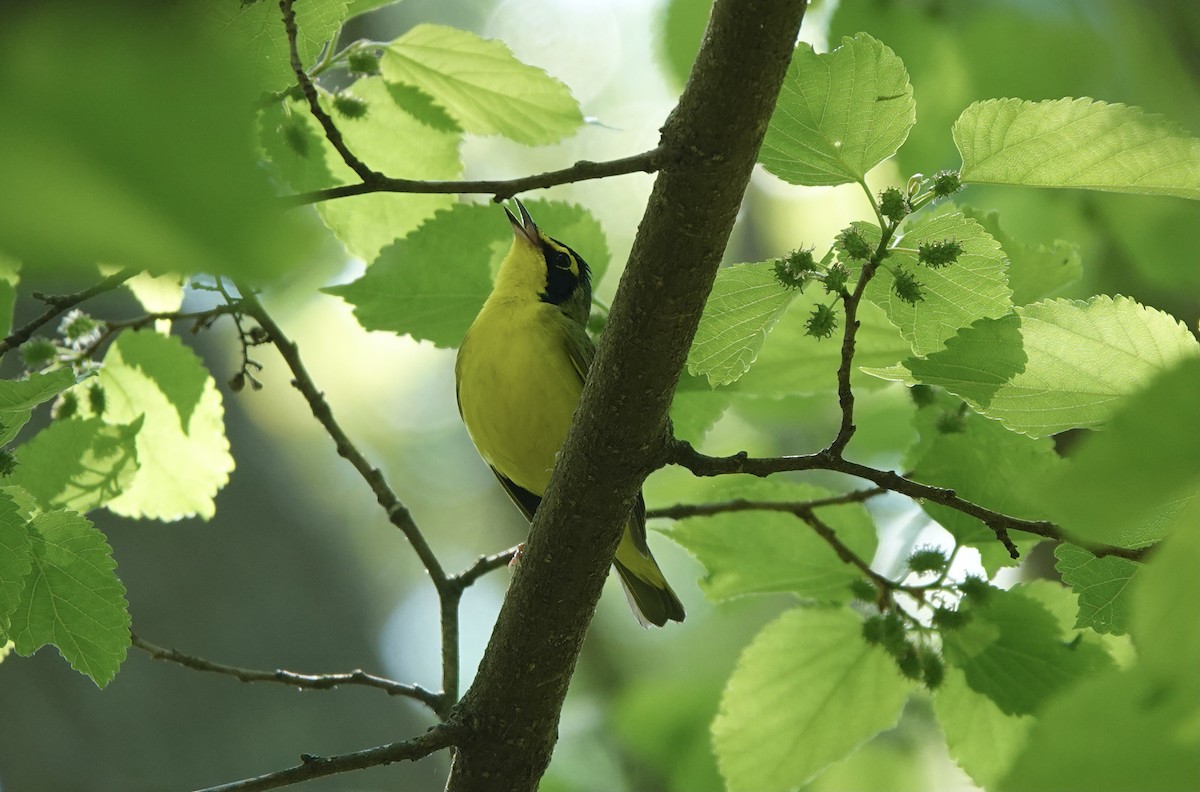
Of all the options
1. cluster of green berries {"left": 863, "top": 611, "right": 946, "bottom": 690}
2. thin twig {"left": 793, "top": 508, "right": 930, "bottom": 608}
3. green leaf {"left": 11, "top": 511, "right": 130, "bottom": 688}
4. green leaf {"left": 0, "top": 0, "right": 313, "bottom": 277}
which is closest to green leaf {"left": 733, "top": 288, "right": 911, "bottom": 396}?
thin twig {"left": 793, "top": 508, "right": 930, "bottom": 608}

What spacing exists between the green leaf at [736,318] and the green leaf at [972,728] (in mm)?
1211

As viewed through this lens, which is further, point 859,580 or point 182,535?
point 182,535

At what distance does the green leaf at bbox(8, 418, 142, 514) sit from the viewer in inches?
112

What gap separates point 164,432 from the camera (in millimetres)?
3162

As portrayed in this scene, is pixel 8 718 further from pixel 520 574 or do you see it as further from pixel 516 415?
pixel 520 574

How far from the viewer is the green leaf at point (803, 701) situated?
2.97 meters

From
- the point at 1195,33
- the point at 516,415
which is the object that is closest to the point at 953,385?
the point at 1195,33

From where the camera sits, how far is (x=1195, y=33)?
3061 mm

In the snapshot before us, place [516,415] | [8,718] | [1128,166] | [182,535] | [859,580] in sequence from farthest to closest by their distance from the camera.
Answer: [182,535] → [8,718] → [516,415] → [859,580] → [1128,166]

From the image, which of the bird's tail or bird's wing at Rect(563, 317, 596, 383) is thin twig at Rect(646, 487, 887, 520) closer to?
bird's wing at Rect(563, 317, 596, 383)

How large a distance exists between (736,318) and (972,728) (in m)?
1.46

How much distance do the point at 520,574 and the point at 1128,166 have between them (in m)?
1.61

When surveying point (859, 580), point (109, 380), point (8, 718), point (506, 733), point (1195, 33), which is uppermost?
point (8, 718)

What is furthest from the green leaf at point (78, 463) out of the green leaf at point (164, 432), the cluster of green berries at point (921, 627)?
the cluster of green berries at point (921, 627)
